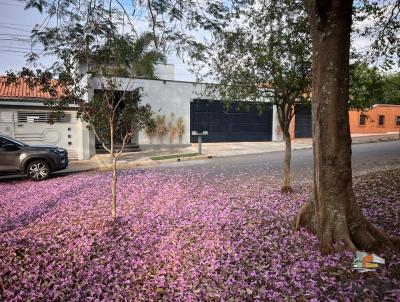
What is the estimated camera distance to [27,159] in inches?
420

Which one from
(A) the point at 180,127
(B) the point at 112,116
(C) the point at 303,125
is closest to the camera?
(B) the point at 112,116

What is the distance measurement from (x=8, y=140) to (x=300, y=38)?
10.1 meters

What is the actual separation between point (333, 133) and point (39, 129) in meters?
15.2

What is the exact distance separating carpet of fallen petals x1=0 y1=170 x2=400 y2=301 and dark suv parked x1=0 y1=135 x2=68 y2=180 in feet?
11.5

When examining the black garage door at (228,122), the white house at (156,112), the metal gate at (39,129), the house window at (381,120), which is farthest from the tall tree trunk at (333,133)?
the house window at (381,120)

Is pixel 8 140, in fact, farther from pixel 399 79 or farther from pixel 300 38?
pixel 399 79

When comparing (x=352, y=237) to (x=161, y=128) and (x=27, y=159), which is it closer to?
(x=27, y=159)

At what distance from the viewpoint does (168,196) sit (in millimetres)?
7652

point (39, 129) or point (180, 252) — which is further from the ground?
point (39, 129)

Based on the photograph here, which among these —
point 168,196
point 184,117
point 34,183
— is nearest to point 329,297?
point 168,196

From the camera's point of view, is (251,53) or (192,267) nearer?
(192,267)

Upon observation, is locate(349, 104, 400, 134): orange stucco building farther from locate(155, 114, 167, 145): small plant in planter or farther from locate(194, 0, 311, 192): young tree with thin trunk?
locate(194, 0, 311, 192): young tree with thin trunk

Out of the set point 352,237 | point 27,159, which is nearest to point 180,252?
point 352,237

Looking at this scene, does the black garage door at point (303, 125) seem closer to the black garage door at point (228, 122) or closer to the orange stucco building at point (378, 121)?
the black garage door at point (228, 122)
